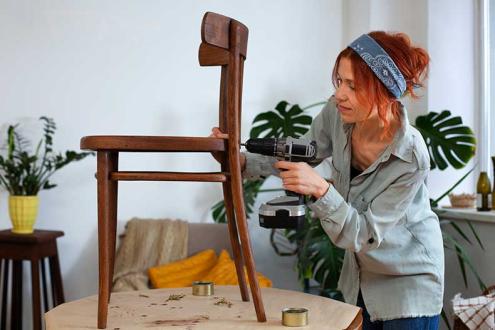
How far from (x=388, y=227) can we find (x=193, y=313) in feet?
1.54

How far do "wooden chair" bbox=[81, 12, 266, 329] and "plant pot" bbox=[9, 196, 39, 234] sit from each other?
6.56 feet

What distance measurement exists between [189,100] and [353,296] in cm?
216

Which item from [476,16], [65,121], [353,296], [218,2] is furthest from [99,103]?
[353,296]

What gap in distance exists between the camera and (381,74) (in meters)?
1.48

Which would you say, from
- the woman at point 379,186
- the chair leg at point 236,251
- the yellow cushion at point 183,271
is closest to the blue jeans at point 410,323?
the woman at point 379,186

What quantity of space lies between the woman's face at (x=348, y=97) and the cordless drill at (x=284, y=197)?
175 mm

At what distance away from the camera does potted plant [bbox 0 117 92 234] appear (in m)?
3.27

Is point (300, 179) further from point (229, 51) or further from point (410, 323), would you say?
point (410, 323)

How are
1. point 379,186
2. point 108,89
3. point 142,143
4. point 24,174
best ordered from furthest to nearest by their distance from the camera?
point 108,89 < point 24,174 < point 379,186 < point 142,143

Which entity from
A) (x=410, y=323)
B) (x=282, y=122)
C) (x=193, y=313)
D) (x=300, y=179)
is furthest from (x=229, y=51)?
(x=282, y=122)

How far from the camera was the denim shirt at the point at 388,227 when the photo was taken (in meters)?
1.51

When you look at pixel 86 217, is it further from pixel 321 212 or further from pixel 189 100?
pixel 321 212

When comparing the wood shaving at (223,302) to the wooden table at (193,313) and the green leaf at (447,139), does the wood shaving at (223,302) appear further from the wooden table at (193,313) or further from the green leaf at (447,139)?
the green leaf at (447,139)

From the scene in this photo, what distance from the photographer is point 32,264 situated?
3201 millimetres
